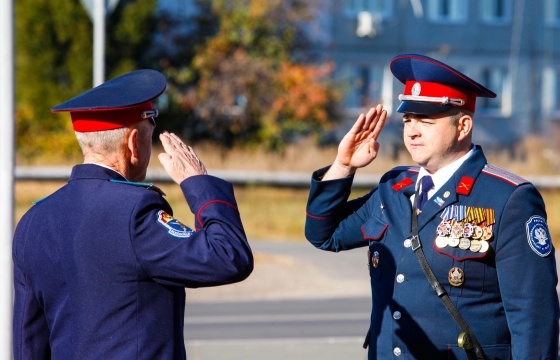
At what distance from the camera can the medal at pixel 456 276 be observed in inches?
148

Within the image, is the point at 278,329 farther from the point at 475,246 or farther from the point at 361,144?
the point at 475,246

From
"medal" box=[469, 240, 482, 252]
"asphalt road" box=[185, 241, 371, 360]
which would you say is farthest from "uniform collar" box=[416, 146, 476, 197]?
"asphalt road" box=[185, 241, 371, 360]

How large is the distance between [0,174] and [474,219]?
6.35 ft

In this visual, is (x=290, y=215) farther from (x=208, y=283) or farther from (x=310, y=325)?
(x=208, y=283)

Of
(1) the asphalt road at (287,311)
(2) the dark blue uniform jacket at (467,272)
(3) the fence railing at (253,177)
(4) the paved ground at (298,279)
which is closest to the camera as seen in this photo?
(2) the dark blue uniform jacket at (467,272)

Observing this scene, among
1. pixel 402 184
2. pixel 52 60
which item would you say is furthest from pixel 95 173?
pixel 52 60

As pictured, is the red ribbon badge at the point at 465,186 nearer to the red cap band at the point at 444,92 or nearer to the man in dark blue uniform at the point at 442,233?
the man in dark blue uniform at the point at 442,233

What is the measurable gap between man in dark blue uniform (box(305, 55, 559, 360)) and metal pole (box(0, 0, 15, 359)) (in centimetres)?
124

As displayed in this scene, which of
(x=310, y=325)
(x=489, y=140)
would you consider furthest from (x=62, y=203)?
(x=489, y=140)

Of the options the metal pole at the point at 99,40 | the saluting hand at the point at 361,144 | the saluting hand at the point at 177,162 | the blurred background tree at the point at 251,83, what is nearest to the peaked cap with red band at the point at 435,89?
the saluting hand at the point at 361,144

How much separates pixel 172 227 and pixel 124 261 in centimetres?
19

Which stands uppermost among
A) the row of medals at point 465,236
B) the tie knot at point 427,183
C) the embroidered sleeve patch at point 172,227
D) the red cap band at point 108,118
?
the red cap band at point 108,118

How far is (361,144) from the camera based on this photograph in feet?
13.7

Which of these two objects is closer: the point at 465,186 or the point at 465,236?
the point at 465,236
